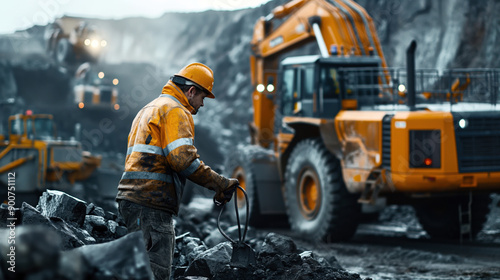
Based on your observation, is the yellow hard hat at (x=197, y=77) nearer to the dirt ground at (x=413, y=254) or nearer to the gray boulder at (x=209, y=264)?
the gray boulder at (x=209, y=264)

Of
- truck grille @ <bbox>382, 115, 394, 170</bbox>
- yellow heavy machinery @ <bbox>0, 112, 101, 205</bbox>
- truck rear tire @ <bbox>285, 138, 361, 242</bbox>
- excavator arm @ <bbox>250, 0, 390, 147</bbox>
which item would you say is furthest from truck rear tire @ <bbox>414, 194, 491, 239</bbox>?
yellow heavy machinery @ <bbox>0, 112, 101, 205</bbox>

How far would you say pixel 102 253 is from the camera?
12.2ft

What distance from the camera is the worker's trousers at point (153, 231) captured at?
15.2 ft

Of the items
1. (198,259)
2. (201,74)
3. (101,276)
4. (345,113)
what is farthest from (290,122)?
(101,276)

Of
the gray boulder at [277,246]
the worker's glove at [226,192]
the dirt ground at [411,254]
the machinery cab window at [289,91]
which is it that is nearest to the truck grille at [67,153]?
the dirt ground at [411,254]

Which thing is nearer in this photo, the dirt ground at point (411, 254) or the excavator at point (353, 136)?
the dirt ground at point (411, 254)

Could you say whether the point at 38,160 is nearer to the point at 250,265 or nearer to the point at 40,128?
the point at 40,128

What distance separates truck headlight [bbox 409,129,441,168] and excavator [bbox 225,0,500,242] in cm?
1

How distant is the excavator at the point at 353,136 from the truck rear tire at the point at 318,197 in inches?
0.7

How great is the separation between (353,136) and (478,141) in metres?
1.66

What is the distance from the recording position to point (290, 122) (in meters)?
11.2

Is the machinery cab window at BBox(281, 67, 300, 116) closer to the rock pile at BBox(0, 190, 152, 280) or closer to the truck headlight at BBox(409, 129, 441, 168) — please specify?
the truck headlight at BBox(409, 129, 441, 168)

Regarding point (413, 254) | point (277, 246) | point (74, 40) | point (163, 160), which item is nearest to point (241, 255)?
point (163, 160)

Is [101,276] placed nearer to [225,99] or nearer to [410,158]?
[410,158]
